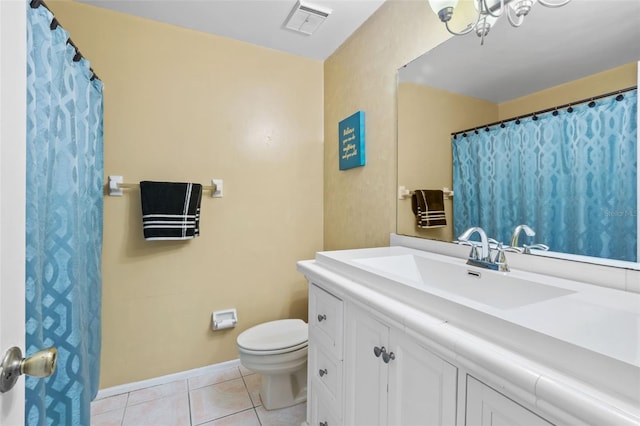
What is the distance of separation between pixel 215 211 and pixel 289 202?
532 millimetres

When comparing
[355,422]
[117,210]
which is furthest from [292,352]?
[117,210]

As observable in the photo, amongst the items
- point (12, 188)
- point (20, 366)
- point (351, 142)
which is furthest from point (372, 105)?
point (20, 366)

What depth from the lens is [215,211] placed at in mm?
1972

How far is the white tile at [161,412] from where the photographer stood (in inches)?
60.2

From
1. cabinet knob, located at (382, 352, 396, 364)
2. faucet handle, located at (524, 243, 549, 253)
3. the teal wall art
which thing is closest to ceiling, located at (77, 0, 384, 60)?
the teal wall art

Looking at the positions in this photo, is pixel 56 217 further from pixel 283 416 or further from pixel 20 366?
pixel 283 416

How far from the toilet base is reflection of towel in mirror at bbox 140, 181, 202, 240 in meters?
0.96

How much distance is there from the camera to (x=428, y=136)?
1453 millimetres

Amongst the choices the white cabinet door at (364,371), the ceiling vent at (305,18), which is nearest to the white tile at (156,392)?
the white cabinet door at (364,371)

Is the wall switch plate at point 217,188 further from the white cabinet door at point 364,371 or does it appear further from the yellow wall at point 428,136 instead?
the white cabinet door at point 364,371

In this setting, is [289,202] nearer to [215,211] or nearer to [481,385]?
[215,211]

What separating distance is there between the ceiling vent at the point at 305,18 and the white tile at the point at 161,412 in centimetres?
234

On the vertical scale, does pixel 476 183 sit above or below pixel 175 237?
above

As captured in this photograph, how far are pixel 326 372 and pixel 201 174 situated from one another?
143 cm
